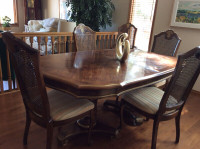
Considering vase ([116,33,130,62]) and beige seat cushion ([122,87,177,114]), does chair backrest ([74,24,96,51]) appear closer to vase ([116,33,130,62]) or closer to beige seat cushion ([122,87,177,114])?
vase ([116,33,130,62])

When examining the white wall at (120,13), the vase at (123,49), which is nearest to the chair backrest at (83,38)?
the vase at (123,49)

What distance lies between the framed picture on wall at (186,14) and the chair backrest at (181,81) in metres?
1.89

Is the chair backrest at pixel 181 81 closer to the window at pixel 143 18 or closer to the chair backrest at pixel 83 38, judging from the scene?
the chair backrest at pixel 83 38

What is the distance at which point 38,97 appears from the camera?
1318mm

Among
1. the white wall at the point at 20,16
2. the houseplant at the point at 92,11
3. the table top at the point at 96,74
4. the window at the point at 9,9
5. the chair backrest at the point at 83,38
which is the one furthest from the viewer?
the white wall at the point at 20,16

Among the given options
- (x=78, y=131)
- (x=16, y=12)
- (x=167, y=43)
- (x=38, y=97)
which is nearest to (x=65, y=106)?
(x=38, y=97)

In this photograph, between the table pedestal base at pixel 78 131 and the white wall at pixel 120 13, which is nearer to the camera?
the table pedestal base at pixel 78 131

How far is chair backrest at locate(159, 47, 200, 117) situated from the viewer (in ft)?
4.41

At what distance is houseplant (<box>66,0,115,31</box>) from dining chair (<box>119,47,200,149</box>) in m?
2.65

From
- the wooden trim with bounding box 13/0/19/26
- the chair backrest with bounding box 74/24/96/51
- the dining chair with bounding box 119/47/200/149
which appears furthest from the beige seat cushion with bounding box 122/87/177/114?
the wooden trim with bounding box 13/0/19/26

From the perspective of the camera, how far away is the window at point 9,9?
675cm

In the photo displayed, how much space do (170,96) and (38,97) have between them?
112 centimetres

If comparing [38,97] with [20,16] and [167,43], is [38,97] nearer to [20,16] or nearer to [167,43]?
[167,43]

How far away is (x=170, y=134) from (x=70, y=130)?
112 cm
